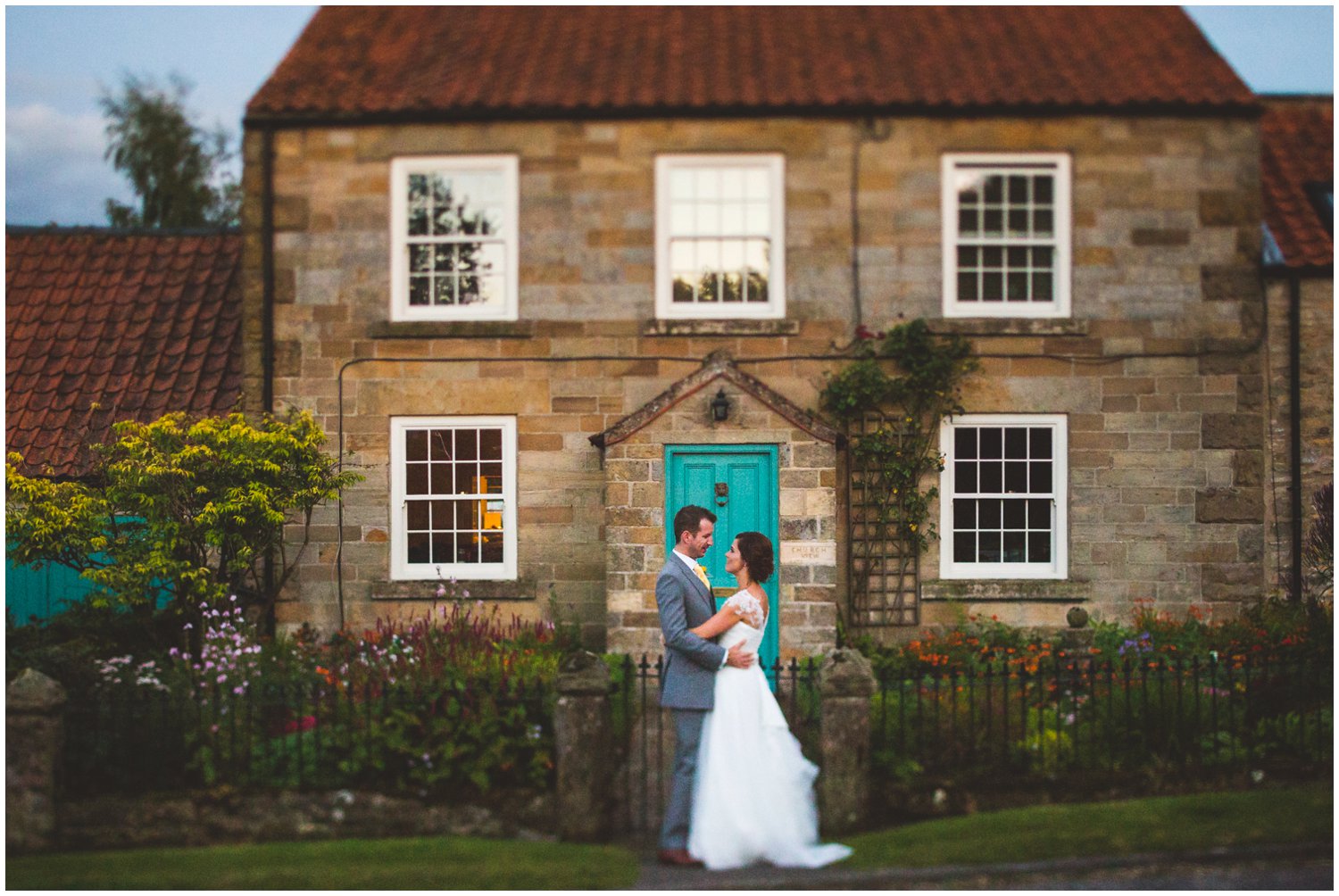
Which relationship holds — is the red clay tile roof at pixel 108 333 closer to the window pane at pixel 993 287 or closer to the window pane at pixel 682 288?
the window pane at pixel 682 288

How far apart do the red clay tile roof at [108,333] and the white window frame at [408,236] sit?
248cm

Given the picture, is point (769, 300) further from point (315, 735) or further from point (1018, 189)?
point (315, 735)

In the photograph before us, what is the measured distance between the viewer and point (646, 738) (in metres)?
9.21

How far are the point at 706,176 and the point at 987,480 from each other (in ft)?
14.8

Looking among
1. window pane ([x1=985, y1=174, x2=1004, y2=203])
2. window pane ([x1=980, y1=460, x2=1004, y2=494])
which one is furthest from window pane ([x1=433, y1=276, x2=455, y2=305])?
window pane ([x1=980, y1=460, x2=1004, y2=494])

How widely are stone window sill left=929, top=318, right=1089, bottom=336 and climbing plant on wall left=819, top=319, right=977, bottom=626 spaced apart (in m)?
0.14

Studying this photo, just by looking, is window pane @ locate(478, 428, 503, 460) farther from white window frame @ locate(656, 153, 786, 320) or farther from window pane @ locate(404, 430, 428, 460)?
white window frame @ locate(656, 153, 786, 320)

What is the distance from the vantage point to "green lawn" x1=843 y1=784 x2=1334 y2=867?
7039 millimetres

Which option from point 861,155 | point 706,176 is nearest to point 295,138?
point 706,176

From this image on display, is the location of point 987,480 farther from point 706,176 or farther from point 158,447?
point 158,447

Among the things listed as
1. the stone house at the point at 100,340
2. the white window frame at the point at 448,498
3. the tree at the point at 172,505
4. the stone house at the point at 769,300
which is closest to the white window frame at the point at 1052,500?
the stone house at the point at 769,300

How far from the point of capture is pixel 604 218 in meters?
12.7

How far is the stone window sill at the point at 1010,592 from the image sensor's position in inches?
489

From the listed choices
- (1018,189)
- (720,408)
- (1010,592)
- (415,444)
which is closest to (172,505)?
(415,444)
